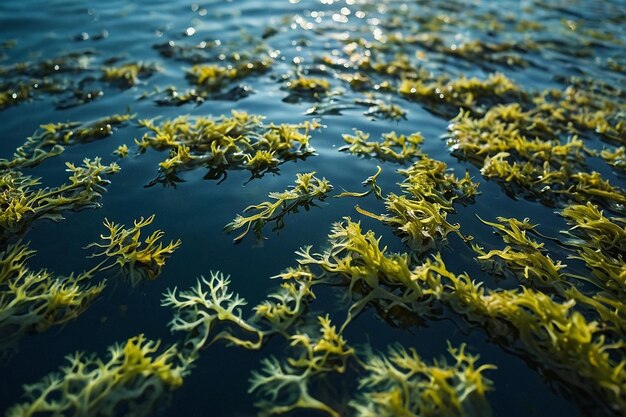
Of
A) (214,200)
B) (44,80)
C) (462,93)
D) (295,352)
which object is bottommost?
(295,352)

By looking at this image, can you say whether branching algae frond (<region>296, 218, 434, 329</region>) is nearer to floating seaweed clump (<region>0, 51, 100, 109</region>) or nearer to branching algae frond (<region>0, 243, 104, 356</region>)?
branching algae frond (<region>0, 243, 104, 356</region>)

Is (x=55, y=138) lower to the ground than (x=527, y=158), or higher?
higher

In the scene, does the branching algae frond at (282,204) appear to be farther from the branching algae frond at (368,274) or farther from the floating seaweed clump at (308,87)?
the floating seaweed clump at (308,87)

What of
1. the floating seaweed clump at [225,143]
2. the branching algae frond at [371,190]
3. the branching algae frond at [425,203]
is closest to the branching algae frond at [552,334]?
the branching algae frond at [425,203]

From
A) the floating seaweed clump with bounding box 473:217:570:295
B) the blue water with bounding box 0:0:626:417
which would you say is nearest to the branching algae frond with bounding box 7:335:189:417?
the blue water with bounding box 0:0:626:417

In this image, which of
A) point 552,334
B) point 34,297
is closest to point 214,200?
point 34,297

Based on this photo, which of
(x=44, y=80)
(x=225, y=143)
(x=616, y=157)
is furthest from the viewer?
(x=44, y=80)

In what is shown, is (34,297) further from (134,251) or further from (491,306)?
(491,306)
